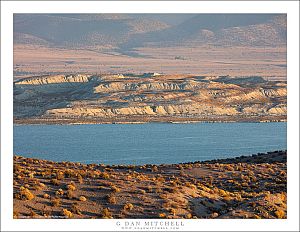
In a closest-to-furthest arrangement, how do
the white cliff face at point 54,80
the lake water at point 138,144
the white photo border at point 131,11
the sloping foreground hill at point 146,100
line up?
the white photo border at point 131,11, the lake water at point 138,144, the sloping foreground hill at point 146,100, the white cliff face at point 54,80

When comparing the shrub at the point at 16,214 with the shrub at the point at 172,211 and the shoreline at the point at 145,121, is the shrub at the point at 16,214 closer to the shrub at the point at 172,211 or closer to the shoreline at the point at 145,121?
the shrub at the point at 172,211

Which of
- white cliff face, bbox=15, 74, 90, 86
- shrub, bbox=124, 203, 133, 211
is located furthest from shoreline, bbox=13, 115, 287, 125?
shrub, bbox=124, 203, 133, 211

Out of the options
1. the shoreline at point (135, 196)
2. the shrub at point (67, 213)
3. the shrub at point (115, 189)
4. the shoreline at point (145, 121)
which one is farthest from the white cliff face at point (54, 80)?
the shrub at point (67, 213)

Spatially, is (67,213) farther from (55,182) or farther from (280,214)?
(280,214)

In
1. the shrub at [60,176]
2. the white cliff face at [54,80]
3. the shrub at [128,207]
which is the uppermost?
the white cliff face at [54,80]

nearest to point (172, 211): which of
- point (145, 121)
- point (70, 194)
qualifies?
point (70, 194)

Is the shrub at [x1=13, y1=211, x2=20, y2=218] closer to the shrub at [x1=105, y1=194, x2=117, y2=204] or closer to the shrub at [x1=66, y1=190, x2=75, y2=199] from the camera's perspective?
the shrub at [x1=66, y1=190, x2=75, y2=199]
